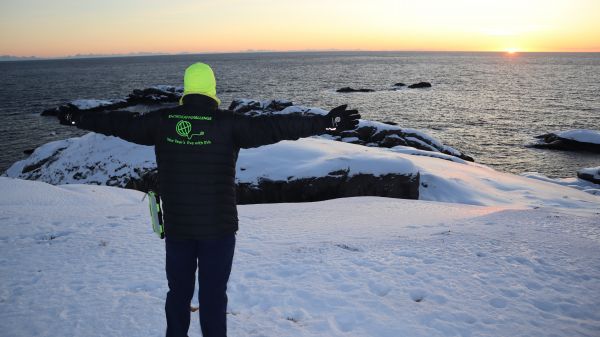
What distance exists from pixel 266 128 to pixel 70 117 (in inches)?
83.9

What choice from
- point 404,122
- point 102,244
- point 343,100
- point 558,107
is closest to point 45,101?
point 343,100

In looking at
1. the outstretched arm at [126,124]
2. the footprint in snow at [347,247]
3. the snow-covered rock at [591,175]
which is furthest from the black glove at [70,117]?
the snow-covered rock at [591,175]

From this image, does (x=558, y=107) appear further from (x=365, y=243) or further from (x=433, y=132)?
(x=365, y=243)

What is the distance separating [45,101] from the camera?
6344 cm

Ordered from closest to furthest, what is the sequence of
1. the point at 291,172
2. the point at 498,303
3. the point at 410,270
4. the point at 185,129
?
the point at 185,129, the point at 498,303, the point at 410,270, the point at 291,172

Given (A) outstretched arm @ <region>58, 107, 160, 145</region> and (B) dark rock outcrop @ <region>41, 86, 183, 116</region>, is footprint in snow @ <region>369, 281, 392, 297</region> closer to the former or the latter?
(A) outstretched arm @ <region>58, 107, 160, 145</region>

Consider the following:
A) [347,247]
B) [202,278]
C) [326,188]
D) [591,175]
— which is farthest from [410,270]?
[591,175]

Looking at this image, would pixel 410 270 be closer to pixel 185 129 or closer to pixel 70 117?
pixel 185 129

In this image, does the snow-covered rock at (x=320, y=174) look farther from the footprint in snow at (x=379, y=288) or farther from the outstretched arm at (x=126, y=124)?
the outstretched arm at (x=126, y=124)

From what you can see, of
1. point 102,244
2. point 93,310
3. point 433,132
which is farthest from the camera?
point 433,132

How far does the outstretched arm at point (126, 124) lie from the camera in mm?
3389

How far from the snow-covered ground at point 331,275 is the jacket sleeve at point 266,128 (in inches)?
99.4

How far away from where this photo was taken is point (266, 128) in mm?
3340

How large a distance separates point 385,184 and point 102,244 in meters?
9.86
